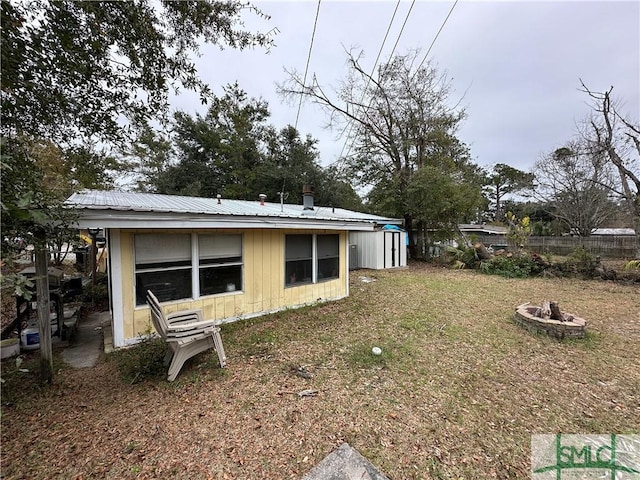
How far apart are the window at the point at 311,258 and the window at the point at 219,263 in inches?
43.7

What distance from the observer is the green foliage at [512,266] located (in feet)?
33.4

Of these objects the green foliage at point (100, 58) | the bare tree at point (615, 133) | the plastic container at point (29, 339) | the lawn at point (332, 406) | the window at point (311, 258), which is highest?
the bare tree at point (615, 133)

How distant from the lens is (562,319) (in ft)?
15.5

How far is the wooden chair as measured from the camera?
300cm

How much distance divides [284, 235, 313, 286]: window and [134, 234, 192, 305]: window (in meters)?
2.01

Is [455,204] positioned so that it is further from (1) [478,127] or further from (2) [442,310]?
(2) [442,310]

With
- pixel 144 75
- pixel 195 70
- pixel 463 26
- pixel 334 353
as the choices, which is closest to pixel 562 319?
pixel 334 353

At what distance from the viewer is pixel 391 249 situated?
12.6 m

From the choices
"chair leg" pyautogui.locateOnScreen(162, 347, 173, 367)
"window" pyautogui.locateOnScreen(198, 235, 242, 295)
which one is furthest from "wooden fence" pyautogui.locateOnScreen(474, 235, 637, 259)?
"chair leg" pyautogui.locateOnScreen(162, 347, 173, 367)

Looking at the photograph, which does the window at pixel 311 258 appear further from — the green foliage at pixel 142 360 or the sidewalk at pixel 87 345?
the sidewalk at pixel 87 345

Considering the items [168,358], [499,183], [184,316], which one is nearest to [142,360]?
[168,358]

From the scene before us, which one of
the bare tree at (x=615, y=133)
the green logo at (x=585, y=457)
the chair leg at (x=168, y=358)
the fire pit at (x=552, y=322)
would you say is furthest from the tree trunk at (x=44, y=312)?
the bare tree at (x=615, y=133)

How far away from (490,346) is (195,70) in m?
5.54

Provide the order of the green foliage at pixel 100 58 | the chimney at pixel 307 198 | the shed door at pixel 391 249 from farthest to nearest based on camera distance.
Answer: the shed door at pixel 391 249 → the chimney at pixel 307 198 → the green foliage at pixel 100 58
